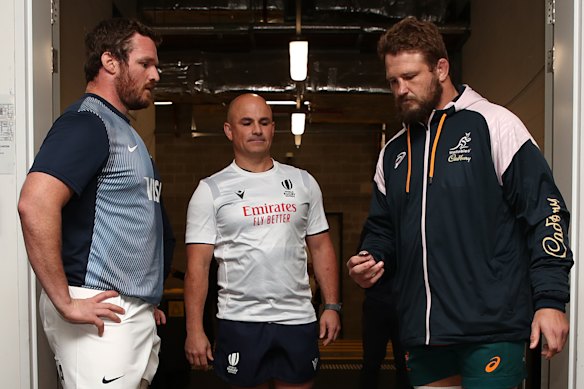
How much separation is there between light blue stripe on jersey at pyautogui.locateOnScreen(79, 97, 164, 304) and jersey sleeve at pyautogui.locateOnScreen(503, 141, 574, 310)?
1082mm

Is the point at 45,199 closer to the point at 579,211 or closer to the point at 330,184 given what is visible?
the point at 579,211

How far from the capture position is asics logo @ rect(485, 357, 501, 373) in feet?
6.36

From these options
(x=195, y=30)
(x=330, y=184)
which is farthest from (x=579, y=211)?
(x=330, y=184)

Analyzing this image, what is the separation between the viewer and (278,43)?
680 centimetres

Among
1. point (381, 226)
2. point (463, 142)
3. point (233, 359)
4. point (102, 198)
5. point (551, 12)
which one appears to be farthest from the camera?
point (233, 359)

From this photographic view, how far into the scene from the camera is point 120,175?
76.8 inches

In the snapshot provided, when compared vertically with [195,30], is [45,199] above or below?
below

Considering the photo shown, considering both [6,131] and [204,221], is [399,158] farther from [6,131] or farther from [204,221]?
[6,131]

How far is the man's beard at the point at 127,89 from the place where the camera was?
82.2 inches

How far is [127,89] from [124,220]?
428 millimetres

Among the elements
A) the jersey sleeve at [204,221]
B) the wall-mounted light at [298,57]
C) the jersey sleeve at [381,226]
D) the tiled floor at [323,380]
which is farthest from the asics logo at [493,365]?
the wall-mounted light at [298,57]

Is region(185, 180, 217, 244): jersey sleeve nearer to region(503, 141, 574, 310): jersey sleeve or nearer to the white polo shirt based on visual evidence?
the white polo shirt

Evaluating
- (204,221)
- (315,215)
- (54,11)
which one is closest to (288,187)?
(315,215)

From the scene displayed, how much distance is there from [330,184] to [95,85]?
29.2ft
